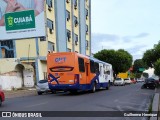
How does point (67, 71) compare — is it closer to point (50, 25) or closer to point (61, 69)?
point (61, 69)

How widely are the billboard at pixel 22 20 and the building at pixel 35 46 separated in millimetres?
115

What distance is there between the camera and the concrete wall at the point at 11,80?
33500 mm

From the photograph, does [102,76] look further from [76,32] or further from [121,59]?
[121,59]

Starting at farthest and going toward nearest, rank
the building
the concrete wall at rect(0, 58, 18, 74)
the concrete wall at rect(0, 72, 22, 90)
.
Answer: the concrete wall at rect(0, 58, 18, 74), the building, the concrete wall at rect(0, 72, 22, 90)

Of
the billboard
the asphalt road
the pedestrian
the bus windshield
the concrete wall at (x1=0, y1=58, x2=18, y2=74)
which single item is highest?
the pedestrian

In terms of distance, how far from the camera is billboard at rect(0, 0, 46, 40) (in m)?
34.4

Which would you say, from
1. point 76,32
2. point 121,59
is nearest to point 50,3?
point 76,32

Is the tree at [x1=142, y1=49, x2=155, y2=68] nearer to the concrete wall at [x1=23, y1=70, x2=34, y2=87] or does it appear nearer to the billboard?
the concrete wall at [x1=23, y1=70, x2=34, y2=87]

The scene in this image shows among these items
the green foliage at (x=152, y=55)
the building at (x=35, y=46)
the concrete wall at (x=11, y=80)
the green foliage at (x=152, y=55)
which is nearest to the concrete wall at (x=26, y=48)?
the building at (x=35, y=46)

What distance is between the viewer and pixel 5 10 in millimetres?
37500

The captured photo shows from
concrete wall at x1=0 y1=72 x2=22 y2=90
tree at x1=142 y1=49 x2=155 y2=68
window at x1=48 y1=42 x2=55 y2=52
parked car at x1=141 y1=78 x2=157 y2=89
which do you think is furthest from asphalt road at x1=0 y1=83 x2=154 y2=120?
tree at x1=142 y1=49 x2=155 y2=68

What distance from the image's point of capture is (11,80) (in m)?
34.8

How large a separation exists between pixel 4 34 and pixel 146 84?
734 inches

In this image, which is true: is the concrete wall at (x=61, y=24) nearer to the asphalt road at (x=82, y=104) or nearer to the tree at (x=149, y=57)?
the asphalt road at (x=82, y=104)
